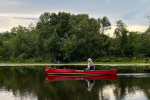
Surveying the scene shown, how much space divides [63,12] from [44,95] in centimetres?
5209

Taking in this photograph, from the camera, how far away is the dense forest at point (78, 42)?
197ft

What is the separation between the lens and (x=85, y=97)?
50.0 feet

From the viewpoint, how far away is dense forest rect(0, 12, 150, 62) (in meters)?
60.1

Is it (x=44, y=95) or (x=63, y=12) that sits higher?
(x=63, y=12)

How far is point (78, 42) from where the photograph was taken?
60.9 meters

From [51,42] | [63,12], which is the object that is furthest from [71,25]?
[51,42]

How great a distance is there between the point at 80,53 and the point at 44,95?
45854mm

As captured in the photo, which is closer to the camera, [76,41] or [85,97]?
[85,97]

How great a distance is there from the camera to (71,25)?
213ft

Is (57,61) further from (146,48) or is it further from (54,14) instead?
(146,48)

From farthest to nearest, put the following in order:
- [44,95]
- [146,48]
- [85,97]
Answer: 1. [146,48]
2. [44,95]
3. [85,97]

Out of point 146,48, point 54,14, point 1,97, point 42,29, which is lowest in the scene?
point 1,97

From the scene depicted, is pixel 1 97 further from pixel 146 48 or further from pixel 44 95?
pixel 146 48

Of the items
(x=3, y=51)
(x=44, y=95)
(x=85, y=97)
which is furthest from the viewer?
(x=3, y=51)
